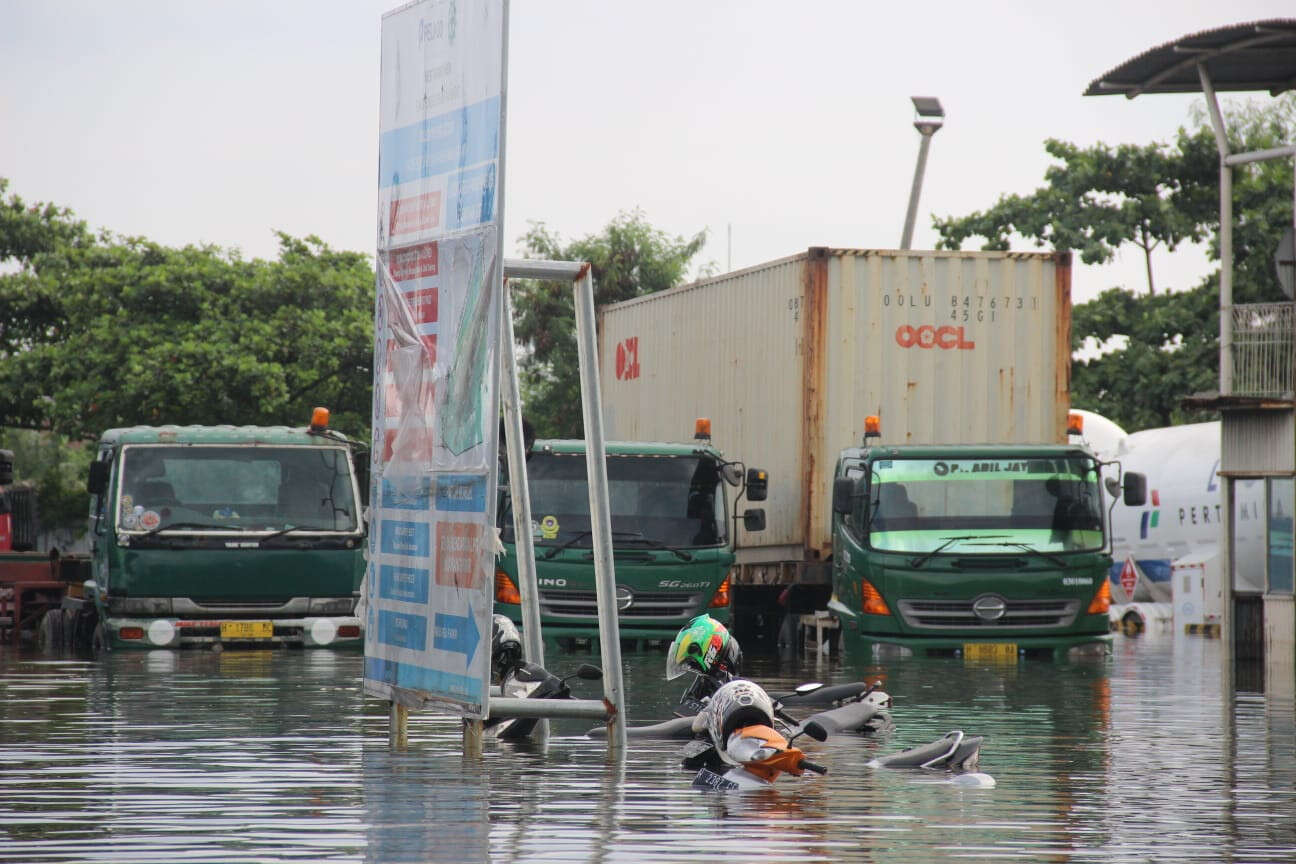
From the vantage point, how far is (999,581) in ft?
74.9

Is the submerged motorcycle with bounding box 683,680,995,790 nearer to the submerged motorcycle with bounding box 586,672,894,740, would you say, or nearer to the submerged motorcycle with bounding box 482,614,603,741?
the submerged motorcycle with bounding box 482,614,603,741

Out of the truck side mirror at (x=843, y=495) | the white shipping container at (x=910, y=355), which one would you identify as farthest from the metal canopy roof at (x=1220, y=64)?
the truck side mirror at (x=843, y=495)

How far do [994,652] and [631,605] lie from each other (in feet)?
12.7

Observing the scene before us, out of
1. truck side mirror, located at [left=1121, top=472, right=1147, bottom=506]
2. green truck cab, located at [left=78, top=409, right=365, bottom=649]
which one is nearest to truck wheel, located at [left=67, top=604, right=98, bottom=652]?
green truck cab, located at [left=78, top=409, right=365, bottom=649]

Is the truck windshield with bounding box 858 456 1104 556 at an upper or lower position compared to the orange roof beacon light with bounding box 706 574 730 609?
upper

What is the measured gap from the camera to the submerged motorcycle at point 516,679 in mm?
11953

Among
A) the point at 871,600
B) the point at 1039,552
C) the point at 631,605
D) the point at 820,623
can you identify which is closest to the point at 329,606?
the point at 631,605

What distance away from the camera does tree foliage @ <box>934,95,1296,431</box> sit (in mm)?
49469

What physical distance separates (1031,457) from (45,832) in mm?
16222

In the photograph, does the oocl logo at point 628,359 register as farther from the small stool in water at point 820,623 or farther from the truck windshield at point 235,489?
the truck windshield at point 235,489

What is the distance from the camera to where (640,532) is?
78.4ft

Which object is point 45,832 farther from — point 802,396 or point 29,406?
point 29,406

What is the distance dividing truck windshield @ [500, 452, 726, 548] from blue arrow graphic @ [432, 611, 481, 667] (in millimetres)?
12769

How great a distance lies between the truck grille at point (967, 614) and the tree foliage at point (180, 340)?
28.7 m
